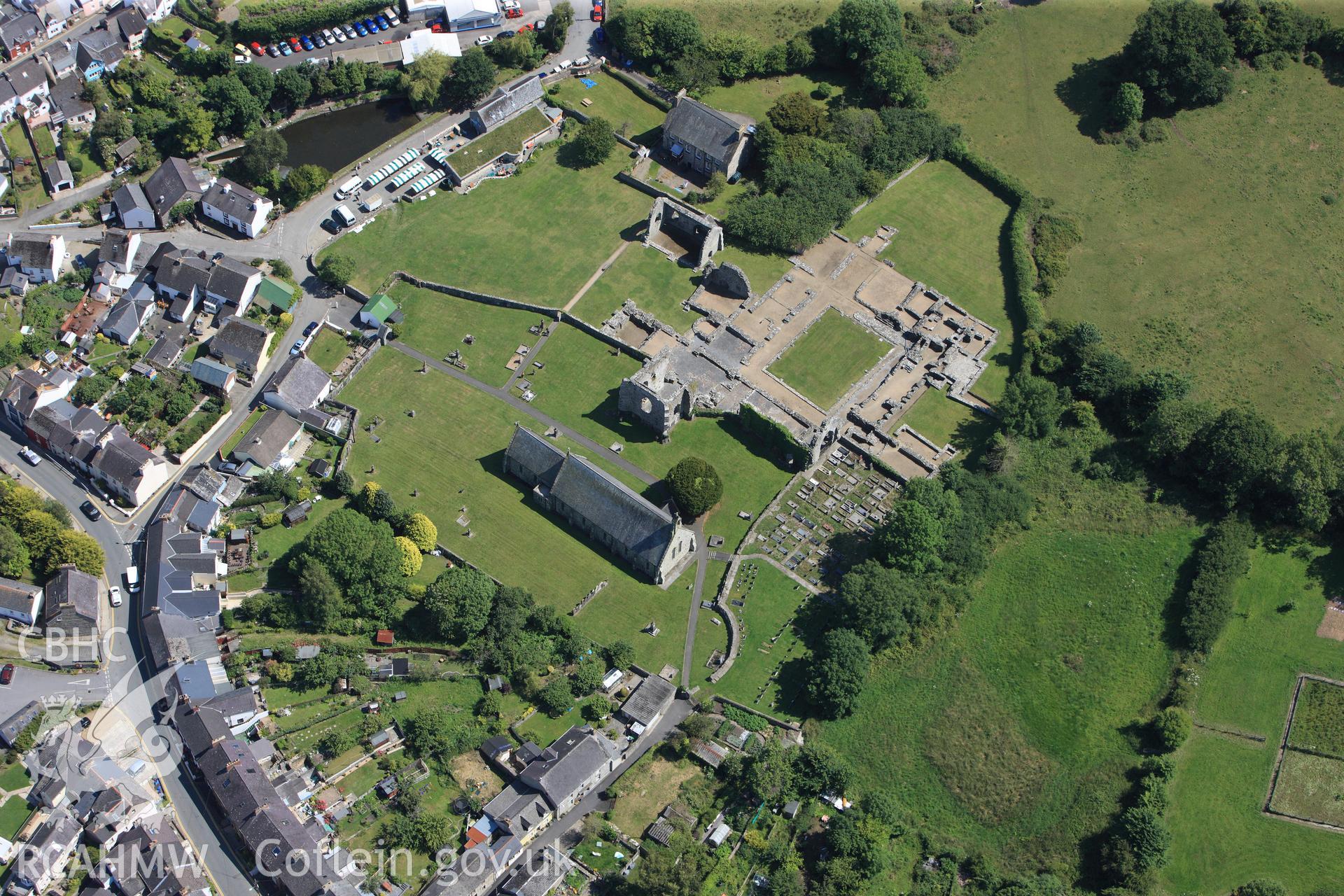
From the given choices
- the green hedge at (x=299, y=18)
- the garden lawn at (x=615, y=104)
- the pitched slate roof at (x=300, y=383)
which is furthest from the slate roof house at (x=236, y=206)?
the garden lawn at (x=615, y=104)

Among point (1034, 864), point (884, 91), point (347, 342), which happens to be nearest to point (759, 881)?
point (1034, 864)

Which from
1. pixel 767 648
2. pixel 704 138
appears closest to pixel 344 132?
pixel 704 138

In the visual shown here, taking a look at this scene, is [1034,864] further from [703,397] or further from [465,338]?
[465,338]

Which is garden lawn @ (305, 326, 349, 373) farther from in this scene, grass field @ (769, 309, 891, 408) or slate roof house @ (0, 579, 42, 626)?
grass field @ (769, 309, 891, 408)

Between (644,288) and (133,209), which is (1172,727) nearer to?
(644,288)

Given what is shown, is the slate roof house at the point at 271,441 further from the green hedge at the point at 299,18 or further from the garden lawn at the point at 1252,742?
the garden lawn at the point at 1252,742
